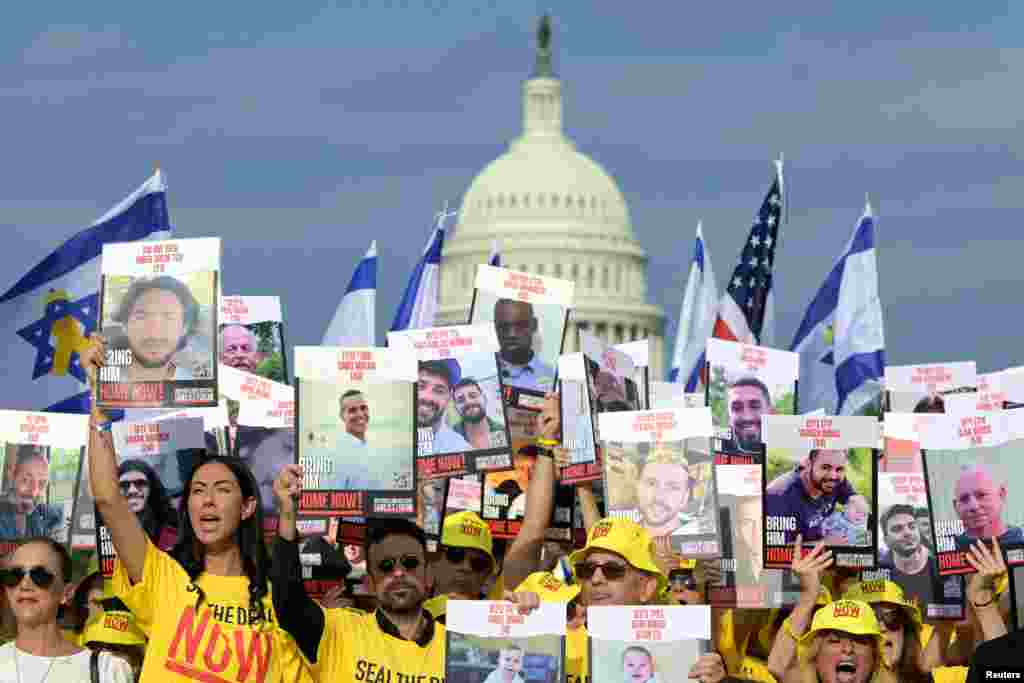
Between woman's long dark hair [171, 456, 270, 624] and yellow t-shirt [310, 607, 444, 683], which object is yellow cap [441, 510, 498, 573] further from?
woman's long dark hair [171, 456, 270, 624]

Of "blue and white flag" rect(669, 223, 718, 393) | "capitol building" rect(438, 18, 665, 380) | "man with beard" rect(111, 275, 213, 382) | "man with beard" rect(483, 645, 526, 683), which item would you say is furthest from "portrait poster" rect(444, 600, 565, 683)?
"capitol building" rect(438, 18, 665, 380)

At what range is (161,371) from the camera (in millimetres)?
10492

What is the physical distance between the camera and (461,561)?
34.3 feet

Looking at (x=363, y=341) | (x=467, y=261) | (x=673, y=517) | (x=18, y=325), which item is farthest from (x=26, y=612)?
(x=467, y=261)

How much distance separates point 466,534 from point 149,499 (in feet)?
5.51

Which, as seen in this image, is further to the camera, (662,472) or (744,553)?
(744,553)

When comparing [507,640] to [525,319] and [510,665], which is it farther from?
[525,319]

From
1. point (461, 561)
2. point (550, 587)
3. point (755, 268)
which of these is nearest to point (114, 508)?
point (550, 587)

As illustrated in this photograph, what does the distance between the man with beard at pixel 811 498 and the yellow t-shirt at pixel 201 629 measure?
3.02 metres

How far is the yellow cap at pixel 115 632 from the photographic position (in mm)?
9422

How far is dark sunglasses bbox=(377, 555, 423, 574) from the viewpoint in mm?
8531

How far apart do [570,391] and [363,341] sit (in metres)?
8.41

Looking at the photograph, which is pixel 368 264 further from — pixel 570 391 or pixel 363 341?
pixel 570 391

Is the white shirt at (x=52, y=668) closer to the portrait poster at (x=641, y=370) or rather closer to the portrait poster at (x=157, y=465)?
the portrait poster at (x=157, y=465)
